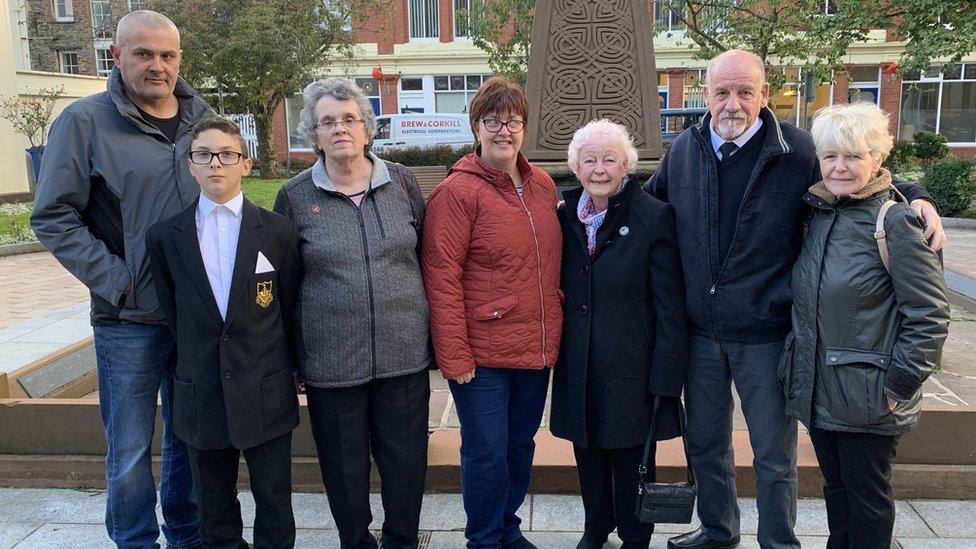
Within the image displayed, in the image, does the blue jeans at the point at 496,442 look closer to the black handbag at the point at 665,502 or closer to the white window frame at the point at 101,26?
the black handbag at the point at 665,502

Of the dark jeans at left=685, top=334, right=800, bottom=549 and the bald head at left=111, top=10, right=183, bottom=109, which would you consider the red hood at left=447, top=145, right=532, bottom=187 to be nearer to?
the dark jeans at left=685, top=334, right=800, bottom=549

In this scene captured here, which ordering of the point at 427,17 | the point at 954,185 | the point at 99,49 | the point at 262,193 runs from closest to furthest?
the point at 954,185
the point at 262,193
the point at 427,17
the point at 99,49

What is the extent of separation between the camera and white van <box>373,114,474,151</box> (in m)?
21.5

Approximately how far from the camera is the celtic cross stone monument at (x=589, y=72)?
546 cm

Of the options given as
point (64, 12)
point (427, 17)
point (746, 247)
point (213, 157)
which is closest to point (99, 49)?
point (64, 12)

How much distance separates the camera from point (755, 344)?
2.60 meters

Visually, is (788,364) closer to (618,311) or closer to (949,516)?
(618,311)

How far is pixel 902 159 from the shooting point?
18.7 m

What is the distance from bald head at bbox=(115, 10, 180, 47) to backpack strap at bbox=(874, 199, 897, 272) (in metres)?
2.37

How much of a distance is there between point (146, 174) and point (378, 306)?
93 cm

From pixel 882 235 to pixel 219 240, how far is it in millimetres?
2103

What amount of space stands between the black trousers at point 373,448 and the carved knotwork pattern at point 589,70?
3256 mm

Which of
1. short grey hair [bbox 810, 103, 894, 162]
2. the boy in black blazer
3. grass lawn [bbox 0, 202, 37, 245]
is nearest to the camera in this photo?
short grey hair [bbox 810, 103, 894, 162]

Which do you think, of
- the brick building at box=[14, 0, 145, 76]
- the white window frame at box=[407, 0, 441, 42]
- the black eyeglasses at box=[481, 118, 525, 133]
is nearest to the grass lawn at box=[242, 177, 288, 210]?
the black eyeglasses at box=[481, 118, 525, 133]
